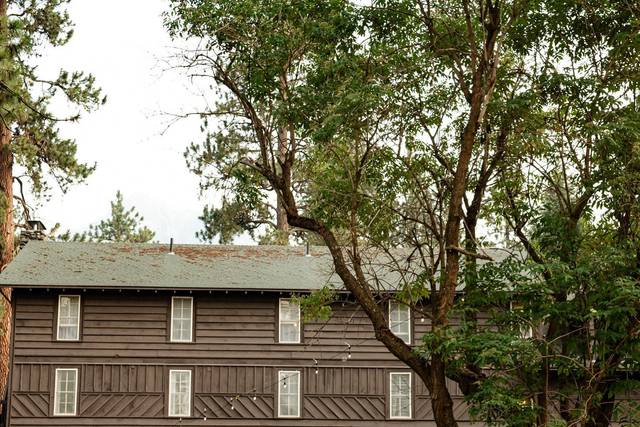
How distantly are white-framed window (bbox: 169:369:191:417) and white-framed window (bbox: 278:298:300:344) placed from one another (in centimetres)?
281

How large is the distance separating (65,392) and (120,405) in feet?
5.08

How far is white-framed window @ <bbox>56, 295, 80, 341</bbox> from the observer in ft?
96.7

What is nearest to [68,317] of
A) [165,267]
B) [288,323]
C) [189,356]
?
[165,267]

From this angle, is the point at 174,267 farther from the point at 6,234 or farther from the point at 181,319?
the point at 6,234

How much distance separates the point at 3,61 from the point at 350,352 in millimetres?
12388

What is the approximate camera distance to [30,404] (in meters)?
28.9

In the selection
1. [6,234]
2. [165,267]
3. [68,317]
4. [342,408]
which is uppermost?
[6,234]

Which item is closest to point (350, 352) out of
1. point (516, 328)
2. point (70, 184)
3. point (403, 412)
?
point (403, 412)

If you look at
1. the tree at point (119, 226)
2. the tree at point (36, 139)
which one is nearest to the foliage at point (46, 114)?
the tree at point (36, 139)

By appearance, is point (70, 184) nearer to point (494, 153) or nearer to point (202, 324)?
point (202, 324)

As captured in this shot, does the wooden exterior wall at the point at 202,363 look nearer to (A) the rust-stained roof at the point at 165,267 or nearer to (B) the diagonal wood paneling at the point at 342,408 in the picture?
(B) the diagonal wood paneling at the point at 342,408

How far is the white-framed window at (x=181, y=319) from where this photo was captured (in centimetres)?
2975

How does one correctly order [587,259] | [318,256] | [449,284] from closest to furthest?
1. [587,259]
2. [449,284]
3. [318,256]

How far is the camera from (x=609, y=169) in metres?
16.1
